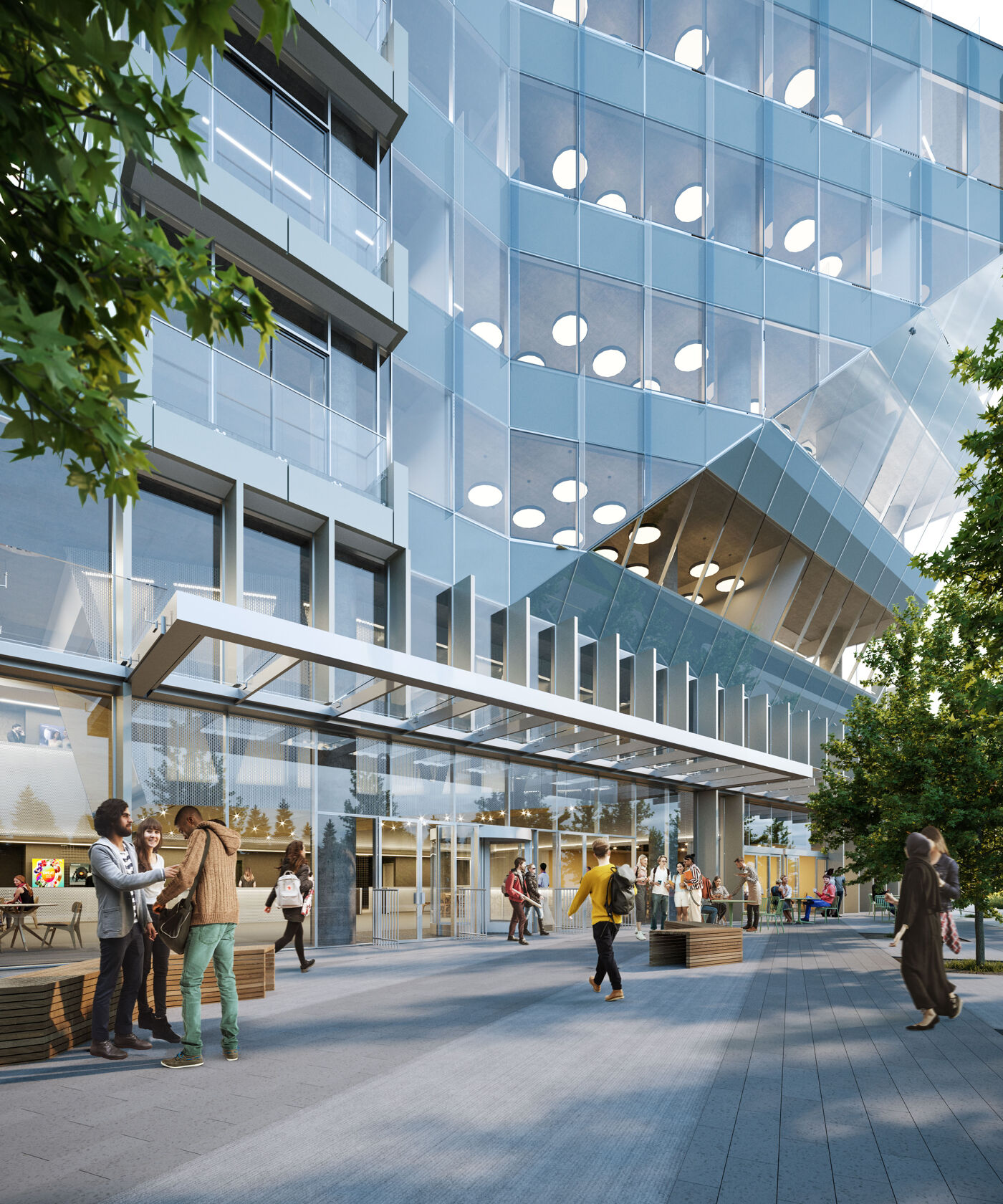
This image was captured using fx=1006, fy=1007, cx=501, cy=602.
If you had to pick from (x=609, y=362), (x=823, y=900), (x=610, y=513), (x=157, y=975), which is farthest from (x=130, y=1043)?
(x=823, y=900)

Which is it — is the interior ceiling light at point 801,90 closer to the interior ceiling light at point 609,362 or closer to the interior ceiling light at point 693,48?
the interior ceiling light at point 693,48

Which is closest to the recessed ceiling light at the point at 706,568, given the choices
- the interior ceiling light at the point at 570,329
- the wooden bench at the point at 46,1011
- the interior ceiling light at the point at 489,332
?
the interior ceiling light at the point at 570,329

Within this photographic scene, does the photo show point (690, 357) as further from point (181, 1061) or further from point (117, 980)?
point (181, 1061)

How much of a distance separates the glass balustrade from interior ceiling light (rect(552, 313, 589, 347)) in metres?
7.08

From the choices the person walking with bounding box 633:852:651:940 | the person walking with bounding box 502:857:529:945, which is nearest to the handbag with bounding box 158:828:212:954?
the person walking with bounding box 502:857:529:945

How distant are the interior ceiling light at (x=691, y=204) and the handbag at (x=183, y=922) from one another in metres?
23.9

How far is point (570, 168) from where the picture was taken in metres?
25.3

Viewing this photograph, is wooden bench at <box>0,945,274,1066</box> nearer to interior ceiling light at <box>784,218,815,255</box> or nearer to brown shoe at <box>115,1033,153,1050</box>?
brown shoe at <box>115,1033,153,1050</box>

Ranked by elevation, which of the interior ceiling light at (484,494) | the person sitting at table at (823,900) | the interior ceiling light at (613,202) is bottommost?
the person sitting at table at (823,900)

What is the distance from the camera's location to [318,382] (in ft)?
60.8

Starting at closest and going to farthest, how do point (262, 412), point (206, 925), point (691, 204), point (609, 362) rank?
point (206, 925)
point (262, 412)
point (609, 362)
point (691, 204)

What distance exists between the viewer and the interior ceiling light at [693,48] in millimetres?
27797

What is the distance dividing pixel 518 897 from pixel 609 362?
13126 millimetres

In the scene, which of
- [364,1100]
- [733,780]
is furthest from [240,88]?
[733,780]
